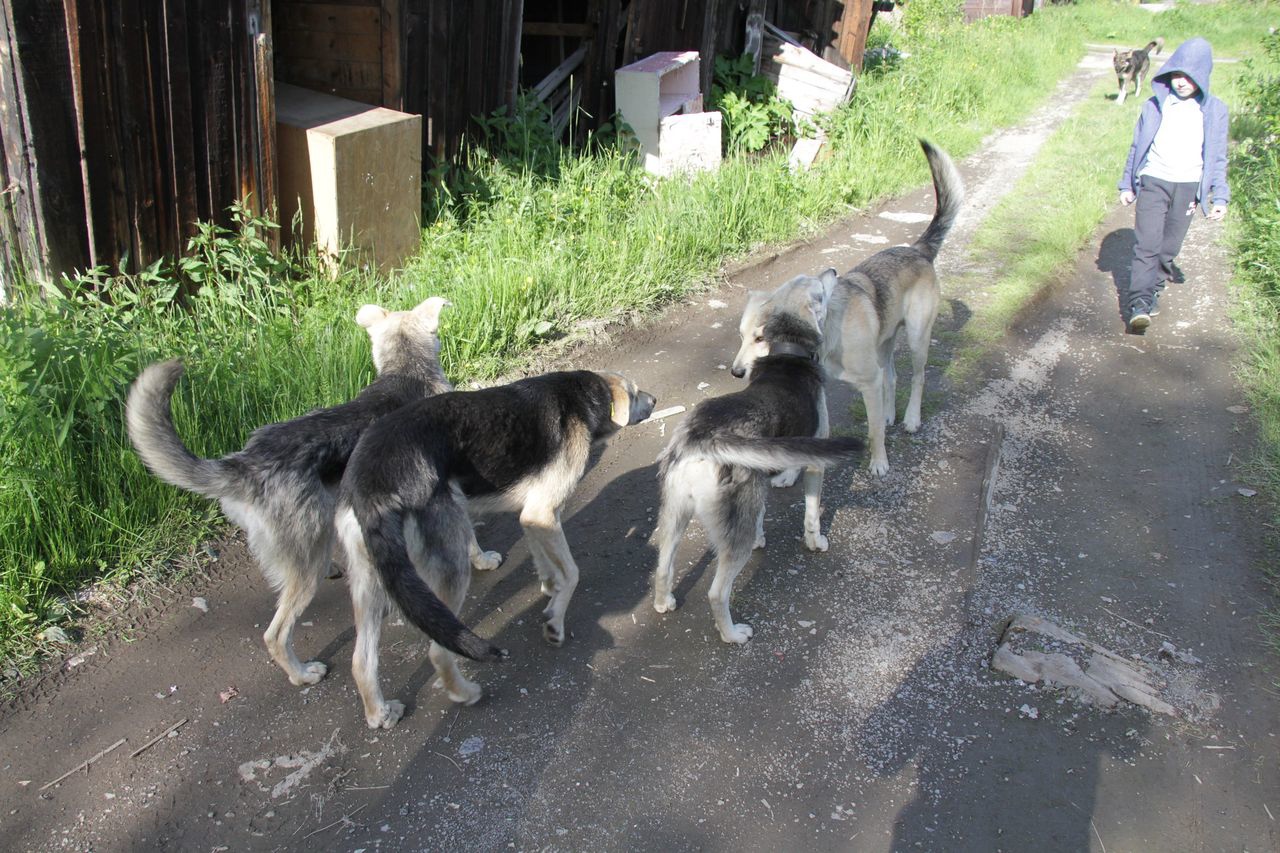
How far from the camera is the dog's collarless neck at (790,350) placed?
464 cm

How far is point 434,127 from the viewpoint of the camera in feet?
27.2

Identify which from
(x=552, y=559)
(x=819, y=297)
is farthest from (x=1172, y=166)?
(x=552, y=559)

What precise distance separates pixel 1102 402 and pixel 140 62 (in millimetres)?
6941

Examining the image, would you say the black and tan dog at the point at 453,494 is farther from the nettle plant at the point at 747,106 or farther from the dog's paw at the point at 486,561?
the nettle plant at the point at 747,106

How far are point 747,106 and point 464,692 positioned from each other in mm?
10250

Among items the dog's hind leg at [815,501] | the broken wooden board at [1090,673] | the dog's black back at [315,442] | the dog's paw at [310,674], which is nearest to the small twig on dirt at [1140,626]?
the broken wooden board at [1090,673]

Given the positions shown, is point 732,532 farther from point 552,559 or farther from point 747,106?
point 747,106

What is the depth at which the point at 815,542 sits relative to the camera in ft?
15.9

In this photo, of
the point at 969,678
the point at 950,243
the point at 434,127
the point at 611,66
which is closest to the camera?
the point at 969,678

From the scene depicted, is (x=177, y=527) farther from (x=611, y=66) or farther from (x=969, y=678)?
(x=611, y=66)

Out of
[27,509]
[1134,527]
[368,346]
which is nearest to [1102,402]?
[1134,527]

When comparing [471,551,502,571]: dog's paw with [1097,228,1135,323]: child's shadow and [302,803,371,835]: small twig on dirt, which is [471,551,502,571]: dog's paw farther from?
[1097,228,1135,323]: child's shadow

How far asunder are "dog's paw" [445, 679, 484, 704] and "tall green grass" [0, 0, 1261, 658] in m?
1.77

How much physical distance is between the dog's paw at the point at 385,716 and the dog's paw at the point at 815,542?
230 centimetres
